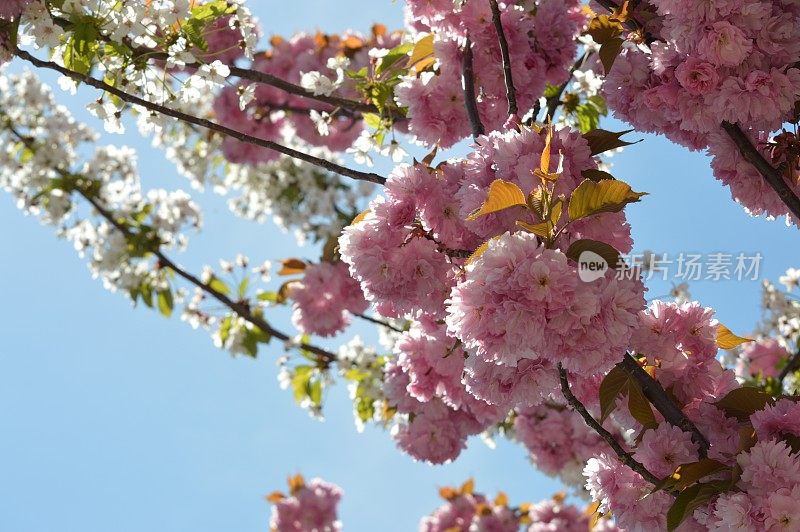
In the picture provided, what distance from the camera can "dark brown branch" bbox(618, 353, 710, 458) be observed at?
1.63m

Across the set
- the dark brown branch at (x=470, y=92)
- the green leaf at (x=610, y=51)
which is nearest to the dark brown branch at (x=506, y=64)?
the dark brown branch at (x=470, y=92)

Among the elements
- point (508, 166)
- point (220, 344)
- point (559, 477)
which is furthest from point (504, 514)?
point (508, 166)

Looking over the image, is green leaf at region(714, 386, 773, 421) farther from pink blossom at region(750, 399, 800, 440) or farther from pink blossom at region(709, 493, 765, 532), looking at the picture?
pink blossom at region(709, 493, 765, 532)

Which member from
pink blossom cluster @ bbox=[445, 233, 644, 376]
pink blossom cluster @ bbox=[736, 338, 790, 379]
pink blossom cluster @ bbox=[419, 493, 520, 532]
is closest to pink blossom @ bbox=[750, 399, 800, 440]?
pink blossom cluster @ bbox=[445, 233, 644, 376]

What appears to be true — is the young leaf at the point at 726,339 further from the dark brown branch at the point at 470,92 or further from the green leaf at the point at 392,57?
the green leaf at the point at 392,57

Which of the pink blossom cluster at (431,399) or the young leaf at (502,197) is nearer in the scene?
the young leaf at (502,197)

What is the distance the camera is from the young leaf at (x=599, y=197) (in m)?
1.36

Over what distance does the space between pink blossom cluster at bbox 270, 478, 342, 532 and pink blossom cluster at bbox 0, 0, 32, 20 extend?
472cm

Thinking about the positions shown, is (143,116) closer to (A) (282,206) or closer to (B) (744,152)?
(B) (744,152)

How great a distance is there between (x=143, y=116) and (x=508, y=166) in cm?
110

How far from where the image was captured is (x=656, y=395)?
166 centimetres

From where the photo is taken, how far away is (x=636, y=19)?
1891 millimetres

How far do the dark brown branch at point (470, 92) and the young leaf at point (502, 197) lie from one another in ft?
1.97

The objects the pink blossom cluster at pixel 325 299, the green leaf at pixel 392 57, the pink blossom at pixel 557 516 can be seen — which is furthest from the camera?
the pink blossom at pixel 557 516
